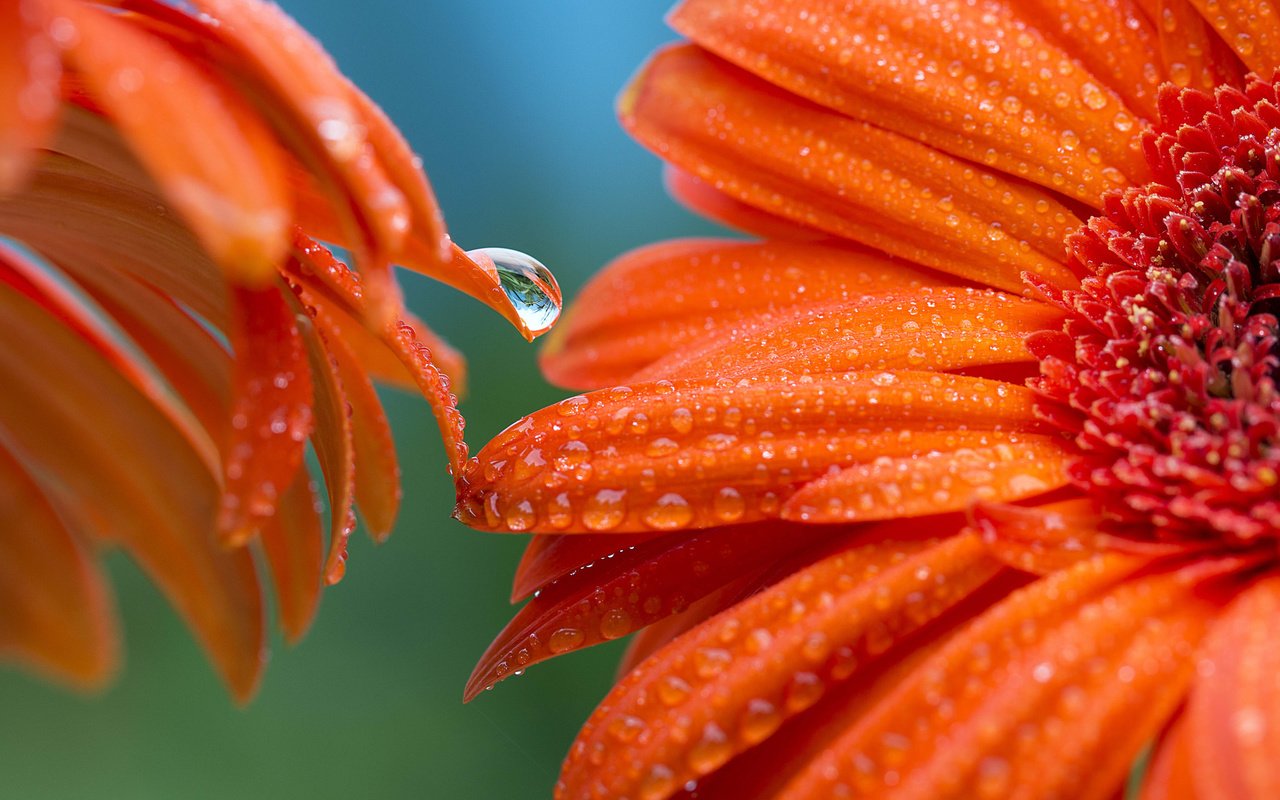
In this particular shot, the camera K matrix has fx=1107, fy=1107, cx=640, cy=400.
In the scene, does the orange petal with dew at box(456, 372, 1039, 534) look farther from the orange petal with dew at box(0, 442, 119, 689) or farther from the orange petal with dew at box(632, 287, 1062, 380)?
the orange petal with dew at box(0, 442, 119, 689)

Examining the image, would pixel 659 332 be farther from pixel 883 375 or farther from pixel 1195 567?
pixel 1195 567

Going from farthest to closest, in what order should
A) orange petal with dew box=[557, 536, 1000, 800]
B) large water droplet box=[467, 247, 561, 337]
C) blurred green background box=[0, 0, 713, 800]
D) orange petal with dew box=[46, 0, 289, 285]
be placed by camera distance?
blurred green background box=[0, 0, 713, 800] < large water droplet box=[467, 247, 561, 337] < orange petal with dew box=[557, 536, 1000, 800] < orange petal with dew box=[46, 0, 289, 285]

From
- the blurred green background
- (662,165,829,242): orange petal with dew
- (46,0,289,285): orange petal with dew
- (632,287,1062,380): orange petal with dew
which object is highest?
(46,0,289,285): orange petal with dew

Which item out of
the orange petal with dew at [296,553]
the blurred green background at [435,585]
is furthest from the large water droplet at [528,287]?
the blurred green background at [435,585]

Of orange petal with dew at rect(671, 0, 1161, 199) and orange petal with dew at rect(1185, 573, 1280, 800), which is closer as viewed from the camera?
orange petal with dew at rect(1185, 573, 1280, 800)

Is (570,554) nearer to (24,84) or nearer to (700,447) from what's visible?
(700,447)

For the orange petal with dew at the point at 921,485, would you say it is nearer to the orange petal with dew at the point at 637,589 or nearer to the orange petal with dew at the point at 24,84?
the orange petal with dew at the point at 637,589

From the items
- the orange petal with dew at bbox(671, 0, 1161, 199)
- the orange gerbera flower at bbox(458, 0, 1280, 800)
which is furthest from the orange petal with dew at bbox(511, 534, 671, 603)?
the orange petal with dew at bbox(671, 0, 1161, 199)

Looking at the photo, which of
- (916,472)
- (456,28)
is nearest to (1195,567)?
(916,472)
